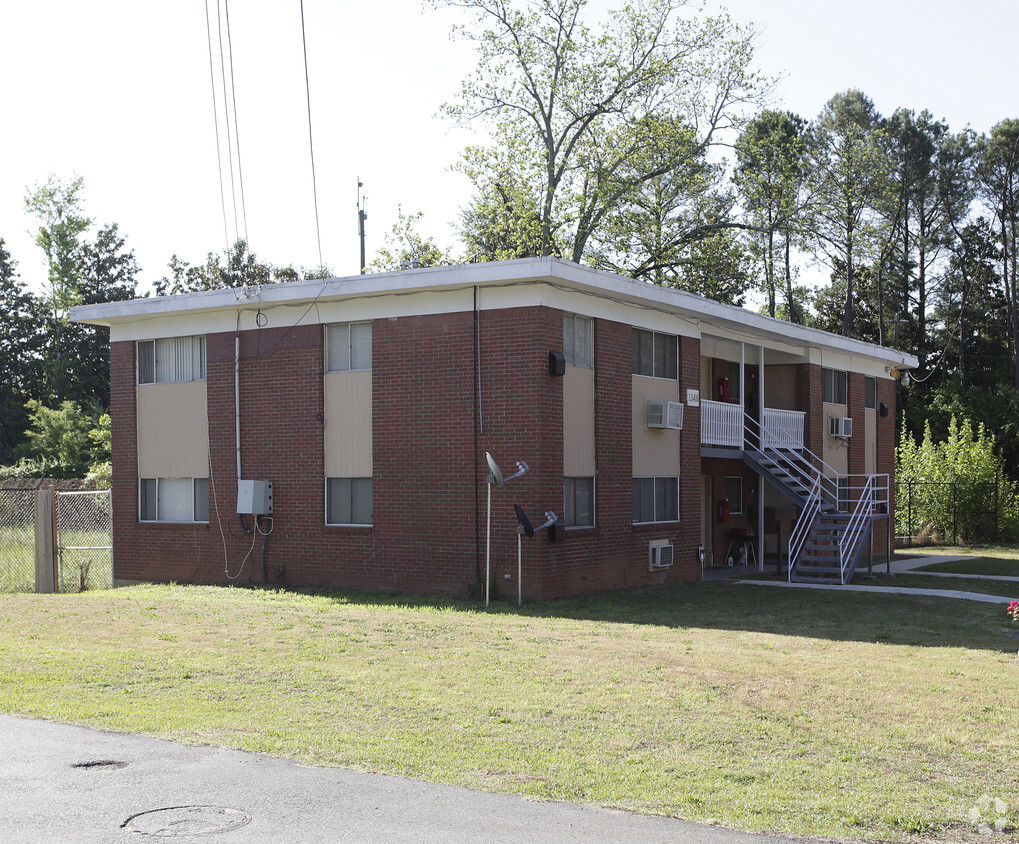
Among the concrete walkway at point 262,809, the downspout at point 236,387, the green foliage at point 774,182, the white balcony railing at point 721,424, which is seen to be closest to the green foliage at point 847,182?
the green foliage at point 774,182

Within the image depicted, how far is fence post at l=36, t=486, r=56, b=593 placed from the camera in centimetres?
2122

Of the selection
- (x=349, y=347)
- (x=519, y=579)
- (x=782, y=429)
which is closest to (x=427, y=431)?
(x=349, y=347)

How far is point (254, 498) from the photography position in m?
20.5

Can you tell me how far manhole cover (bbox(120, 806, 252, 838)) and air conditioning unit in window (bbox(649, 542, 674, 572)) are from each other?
49.9 feet

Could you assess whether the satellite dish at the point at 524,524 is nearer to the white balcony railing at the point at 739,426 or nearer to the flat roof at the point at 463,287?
the flat roof at the point at 463,287

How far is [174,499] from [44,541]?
2497mm

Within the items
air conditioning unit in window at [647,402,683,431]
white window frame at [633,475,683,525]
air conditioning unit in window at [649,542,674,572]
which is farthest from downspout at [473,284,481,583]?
air conditioning unit in window at [647,402,683,431]

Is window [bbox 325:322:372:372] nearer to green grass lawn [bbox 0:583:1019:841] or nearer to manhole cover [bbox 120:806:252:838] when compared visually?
green grass lawn [bbox 0:583:1019:841]

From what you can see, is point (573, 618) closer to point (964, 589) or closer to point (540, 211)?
point (964, 589)

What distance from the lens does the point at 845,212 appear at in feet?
161

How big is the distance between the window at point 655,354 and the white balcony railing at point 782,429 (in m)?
4.23

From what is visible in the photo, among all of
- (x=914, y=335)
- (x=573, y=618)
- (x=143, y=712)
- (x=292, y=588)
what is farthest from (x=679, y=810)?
(x=914, y=335)

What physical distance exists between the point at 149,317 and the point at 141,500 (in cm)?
370

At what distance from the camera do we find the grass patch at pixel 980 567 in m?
25.2
